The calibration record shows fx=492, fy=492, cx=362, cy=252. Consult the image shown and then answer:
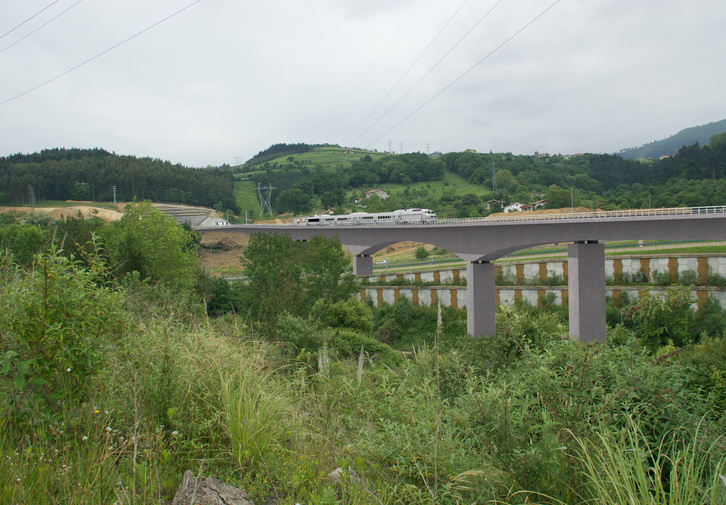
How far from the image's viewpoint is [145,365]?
5.19 metres

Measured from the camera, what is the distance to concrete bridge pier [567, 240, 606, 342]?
3266cm

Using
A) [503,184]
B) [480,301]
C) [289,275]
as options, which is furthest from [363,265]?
[503,184]

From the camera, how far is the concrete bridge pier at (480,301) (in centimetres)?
3775

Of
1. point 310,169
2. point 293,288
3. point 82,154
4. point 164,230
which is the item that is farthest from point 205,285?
point 310,169

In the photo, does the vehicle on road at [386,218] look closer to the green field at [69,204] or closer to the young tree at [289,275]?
the young tree at [289,275]

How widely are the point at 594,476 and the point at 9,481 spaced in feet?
13.1

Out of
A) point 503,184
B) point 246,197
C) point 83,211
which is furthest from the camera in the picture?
point 246,197

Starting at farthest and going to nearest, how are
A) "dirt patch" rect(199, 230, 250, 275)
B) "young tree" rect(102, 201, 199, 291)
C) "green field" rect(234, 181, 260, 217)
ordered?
"green field" rect(234, 181, 260, 217) < "dirt patch" rect(199, 230, 250, 275) < "young tree" rect(102, 201, 199, 291)

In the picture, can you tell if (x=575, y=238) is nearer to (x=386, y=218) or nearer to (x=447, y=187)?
(x=386, y=218)

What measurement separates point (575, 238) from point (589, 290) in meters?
3.59

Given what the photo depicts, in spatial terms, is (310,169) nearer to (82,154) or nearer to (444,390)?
(82,154)

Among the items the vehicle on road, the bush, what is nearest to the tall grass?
the bush

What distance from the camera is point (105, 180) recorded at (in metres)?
122

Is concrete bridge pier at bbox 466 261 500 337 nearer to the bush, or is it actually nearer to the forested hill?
the bush
